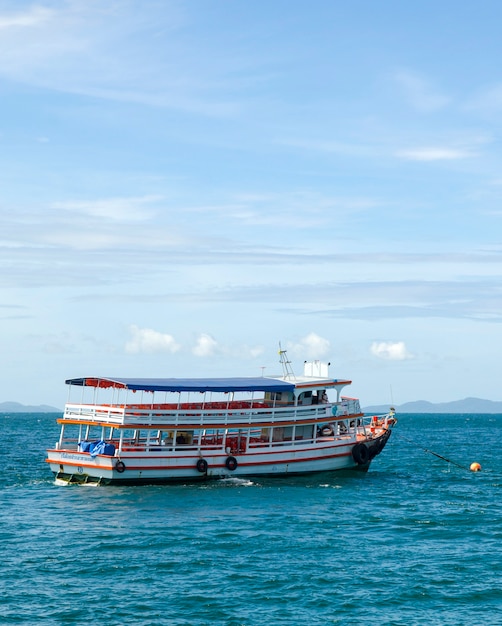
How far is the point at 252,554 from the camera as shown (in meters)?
30.7

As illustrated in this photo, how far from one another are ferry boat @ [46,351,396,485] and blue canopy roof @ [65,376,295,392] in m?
0.06

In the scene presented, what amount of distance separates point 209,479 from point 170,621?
22396mm

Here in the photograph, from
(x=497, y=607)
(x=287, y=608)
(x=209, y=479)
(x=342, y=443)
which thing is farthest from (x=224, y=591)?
(x=342, y=443)

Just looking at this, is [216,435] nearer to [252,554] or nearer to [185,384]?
[185,384]

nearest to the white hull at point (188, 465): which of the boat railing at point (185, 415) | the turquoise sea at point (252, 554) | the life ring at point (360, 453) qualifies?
the life ring at point (360, 453)

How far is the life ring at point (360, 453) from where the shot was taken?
49875mm

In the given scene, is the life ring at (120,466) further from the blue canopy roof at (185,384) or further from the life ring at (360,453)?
the life ring at (360,453)

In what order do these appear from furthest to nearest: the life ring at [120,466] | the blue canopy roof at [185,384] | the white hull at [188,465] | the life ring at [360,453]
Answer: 1. the life ring at [360,453]
2. the blue canopy roof at [185,384]
3. the white hull at [188,465]
4. the life ring at [120,466]

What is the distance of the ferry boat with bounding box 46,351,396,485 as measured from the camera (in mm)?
44406

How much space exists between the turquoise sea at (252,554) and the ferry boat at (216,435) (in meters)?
1.05

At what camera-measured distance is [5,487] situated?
156 ft

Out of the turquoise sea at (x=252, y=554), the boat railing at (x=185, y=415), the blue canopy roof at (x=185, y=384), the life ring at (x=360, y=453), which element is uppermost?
the blue canopy roof at (x=185, y=384)

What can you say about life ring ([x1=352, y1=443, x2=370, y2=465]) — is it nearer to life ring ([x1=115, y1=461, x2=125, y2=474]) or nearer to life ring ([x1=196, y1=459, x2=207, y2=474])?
life ring ([x1=196, y1=459, x2=207, y2=474])

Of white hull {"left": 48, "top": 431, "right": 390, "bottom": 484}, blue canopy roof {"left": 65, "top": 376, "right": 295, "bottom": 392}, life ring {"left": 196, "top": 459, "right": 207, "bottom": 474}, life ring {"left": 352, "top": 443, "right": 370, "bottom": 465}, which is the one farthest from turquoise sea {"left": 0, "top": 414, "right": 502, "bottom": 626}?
blue canopy roof {"left": 65, "top": 376, "right": 295, "bottom": 392}
